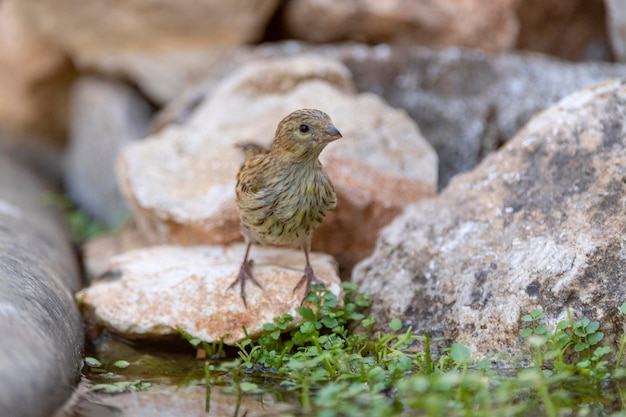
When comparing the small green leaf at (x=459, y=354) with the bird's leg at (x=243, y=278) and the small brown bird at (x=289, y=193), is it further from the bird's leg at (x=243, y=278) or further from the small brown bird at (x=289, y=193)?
the bird's leg at (x=243, y=278)

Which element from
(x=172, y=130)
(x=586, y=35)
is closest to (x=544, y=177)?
(x=172, y=130)

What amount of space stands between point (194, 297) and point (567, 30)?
5.08 metres

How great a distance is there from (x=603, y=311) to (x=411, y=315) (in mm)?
1009

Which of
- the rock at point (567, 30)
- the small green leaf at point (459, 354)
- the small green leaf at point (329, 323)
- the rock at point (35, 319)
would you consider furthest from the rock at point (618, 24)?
the rock at point (35, 319)

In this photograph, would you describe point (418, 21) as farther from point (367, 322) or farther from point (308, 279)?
point (367, 322)

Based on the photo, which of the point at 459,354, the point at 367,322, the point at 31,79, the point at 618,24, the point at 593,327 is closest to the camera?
the point at 459,354

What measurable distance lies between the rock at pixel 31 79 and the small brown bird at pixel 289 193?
4.13 meters

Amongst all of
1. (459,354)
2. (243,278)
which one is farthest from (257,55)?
(459,354)

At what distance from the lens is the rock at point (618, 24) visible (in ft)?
20.2

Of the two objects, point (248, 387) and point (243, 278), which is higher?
point (243, 278)

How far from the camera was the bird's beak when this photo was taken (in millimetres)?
4094

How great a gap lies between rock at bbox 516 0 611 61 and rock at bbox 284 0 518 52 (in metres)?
0.57

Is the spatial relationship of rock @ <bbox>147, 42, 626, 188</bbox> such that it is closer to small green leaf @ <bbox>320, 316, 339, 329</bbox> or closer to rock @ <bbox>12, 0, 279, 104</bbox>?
rock @ <bbox>12, 0, 279, 104</bbox>

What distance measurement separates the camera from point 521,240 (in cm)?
413
